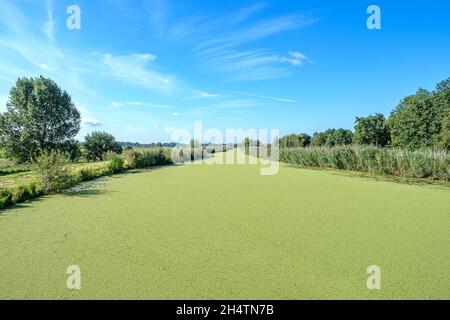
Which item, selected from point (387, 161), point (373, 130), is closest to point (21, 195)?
point (387, 161)

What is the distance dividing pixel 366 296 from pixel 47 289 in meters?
2.52

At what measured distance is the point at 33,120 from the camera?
18156mm

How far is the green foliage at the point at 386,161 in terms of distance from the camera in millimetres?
8016

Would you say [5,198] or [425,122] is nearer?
Answer: [5,198]

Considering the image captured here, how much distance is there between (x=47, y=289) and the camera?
6.38 feet

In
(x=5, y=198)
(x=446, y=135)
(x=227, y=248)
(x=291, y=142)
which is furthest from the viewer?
(x=291, y=142)

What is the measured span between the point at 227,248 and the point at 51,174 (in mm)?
5632

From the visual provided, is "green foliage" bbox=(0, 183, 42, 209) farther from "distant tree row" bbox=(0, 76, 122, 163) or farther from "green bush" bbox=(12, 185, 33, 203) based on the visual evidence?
"distant tree row" bbox=(0, 76, 122, 163)

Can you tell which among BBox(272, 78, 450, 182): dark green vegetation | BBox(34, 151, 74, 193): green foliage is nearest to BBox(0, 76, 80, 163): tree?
BBox(34, 151, 74, 193): green foliage

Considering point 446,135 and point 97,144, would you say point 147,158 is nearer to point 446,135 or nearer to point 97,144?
point 97,144

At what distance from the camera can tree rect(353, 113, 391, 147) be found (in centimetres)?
3750

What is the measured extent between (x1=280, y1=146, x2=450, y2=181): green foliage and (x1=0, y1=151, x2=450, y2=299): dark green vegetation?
12.9 feet
